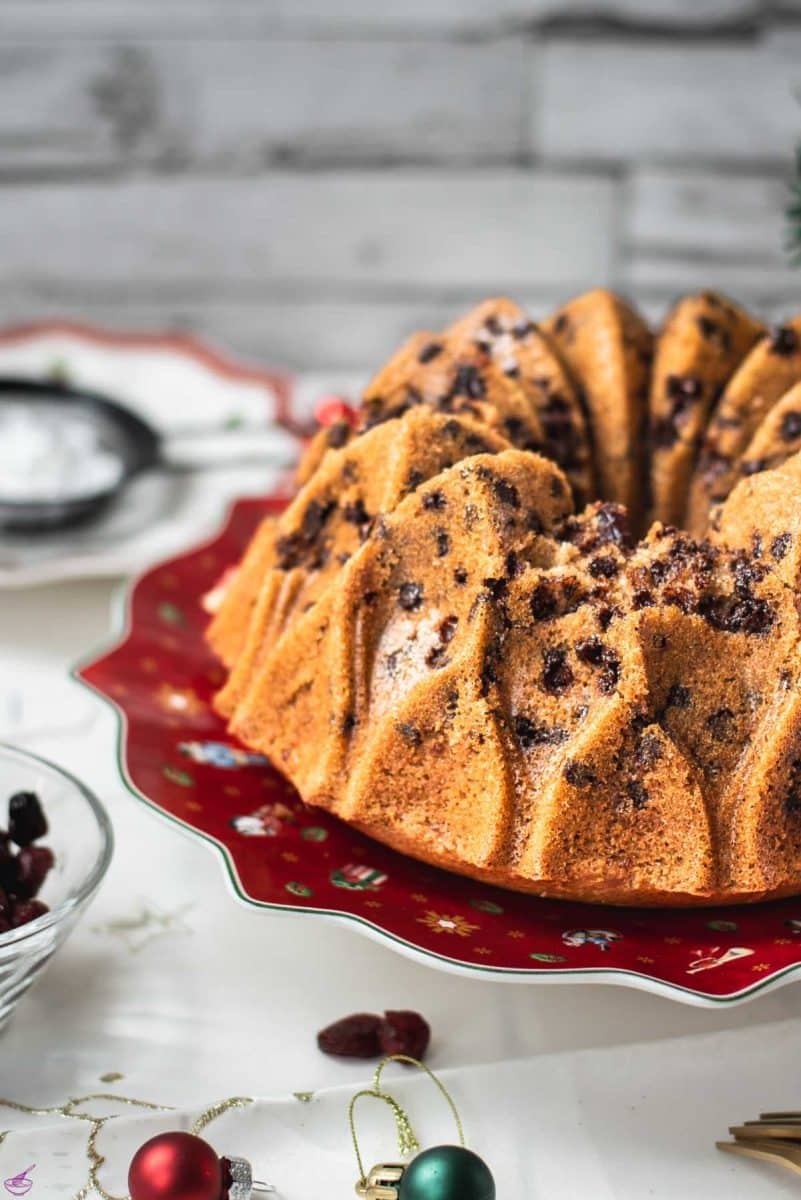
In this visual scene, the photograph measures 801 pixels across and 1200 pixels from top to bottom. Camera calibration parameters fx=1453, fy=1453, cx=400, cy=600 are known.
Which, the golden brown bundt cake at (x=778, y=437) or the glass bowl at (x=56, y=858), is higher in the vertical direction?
the golden brown bundt cake at (x=778, y=437)

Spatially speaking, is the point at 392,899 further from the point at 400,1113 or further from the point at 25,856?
the point at 25,856

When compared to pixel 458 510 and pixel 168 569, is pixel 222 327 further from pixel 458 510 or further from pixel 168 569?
pixel 458 510

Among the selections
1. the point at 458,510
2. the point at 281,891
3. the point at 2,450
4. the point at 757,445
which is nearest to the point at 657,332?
the point at 757,445

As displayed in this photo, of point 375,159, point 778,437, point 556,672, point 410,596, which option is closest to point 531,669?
point 556,672

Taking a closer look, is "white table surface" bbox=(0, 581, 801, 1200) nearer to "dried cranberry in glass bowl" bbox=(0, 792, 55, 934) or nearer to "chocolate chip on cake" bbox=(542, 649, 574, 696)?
"dried cranberry in glass bowl" bbox=(0, 792, 55, 934)

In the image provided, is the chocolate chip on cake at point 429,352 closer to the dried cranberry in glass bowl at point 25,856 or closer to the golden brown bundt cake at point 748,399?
the golden brown bundt cake at point 748,399

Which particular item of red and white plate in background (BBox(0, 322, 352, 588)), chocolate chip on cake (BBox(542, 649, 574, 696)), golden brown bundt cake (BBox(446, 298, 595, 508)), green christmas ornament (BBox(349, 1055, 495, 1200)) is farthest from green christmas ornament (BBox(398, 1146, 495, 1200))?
red and white plate in background (BBox(0, 322, 352, 588))

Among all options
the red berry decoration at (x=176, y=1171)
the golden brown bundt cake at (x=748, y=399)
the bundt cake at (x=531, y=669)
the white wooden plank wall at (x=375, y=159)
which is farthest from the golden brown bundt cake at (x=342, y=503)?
the white wooden plank wall at (x=375, y=159)
